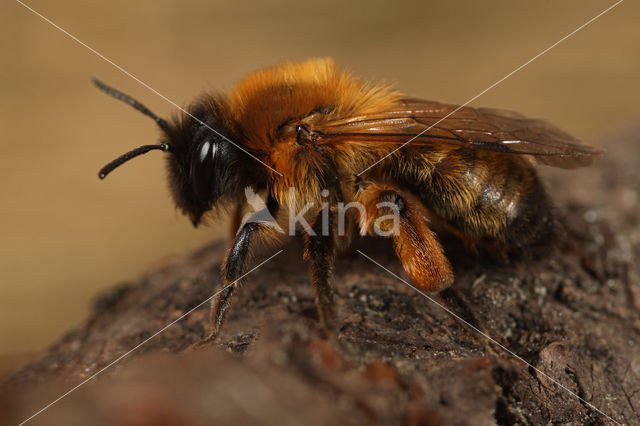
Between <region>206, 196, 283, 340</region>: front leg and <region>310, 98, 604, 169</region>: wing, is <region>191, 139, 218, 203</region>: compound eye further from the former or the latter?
<region>310, 98, 604, 169</region>: wing

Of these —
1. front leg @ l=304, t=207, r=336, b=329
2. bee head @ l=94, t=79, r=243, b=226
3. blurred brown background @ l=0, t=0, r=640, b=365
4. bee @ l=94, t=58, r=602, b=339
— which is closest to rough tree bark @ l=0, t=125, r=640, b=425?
front leg @ l=304, t=207, r=336, b=329

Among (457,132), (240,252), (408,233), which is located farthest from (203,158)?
(457,132)

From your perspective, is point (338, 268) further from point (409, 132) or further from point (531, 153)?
point (531, 153)

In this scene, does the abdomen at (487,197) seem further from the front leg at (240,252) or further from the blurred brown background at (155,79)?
the blurred brown background at (155,79)

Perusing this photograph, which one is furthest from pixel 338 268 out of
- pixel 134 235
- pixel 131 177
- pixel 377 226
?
pixel 131 177

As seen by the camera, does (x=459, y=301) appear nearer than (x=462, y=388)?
No

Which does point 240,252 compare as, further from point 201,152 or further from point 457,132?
point 457,132

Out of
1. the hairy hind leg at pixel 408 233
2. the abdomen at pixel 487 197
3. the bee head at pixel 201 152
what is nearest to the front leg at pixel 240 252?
the bee head at pixel 201 152
